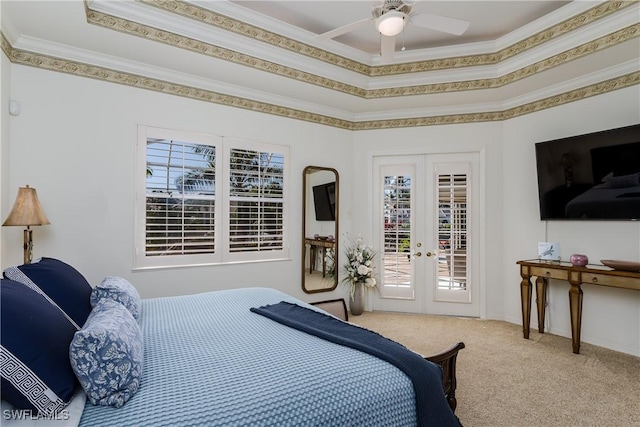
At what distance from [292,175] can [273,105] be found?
2.78 ft

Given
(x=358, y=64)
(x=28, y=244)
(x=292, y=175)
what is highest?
(x=358, y=64)

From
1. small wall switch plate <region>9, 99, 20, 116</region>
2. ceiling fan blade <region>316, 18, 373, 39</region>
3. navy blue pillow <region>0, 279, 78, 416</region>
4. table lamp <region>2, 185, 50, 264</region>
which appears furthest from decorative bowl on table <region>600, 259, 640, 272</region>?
small wall switch plate <region>9, 99, 20, 116</region>

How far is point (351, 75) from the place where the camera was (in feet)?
12.9

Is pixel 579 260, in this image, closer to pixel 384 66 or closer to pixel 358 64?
pixel 384 66

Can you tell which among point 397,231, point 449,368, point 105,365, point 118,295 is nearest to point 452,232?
point 397,231

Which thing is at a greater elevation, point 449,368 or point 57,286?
point 57,286

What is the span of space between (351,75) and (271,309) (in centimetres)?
279

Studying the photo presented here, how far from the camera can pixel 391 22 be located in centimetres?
237

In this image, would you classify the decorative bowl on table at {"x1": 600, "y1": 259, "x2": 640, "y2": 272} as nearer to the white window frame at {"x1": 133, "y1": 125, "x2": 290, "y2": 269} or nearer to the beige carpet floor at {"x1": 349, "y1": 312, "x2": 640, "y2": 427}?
the beige carpet floor at {"x1": 349, "y1": 312, "x2": 640, "y2": 427}

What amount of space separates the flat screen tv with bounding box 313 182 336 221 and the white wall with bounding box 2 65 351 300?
53.0 inches

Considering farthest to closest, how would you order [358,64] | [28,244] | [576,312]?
1. [358,64]
2. [576,312]
3. [28,244]

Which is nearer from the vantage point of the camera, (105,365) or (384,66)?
(105,365)

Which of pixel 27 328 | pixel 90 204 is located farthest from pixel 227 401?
pixel 90 204

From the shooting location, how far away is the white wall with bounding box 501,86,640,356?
3.23 meters
